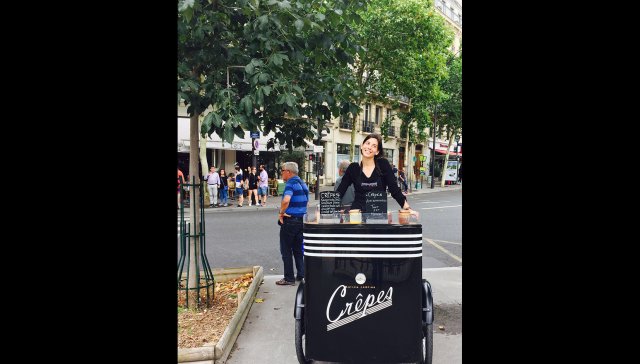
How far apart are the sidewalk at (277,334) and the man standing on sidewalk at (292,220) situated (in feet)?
1.00

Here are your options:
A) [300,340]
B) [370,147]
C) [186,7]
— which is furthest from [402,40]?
[300,340]

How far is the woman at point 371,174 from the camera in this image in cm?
413

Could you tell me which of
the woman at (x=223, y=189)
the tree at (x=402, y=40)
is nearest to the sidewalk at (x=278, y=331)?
the woman at (x=223, y=189)

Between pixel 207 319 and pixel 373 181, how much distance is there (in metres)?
2.18

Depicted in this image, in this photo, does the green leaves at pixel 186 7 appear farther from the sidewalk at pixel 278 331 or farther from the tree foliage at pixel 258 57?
the sidewalk at pixel 278 331

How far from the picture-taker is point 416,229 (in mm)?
3025

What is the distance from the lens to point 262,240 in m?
10.1

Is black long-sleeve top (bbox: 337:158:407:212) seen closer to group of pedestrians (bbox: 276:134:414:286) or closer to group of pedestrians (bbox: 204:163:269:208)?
group of pedestrians (bbox: 276:134:414:286)

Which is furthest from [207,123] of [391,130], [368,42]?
[391,130]

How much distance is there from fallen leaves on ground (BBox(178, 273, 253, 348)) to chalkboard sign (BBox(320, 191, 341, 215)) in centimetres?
153

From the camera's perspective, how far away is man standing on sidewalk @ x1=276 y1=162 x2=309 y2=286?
235 inches

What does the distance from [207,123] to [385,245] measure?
5.62ft

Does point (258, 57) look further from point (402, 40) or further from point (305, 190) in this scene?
point (402, 40)
